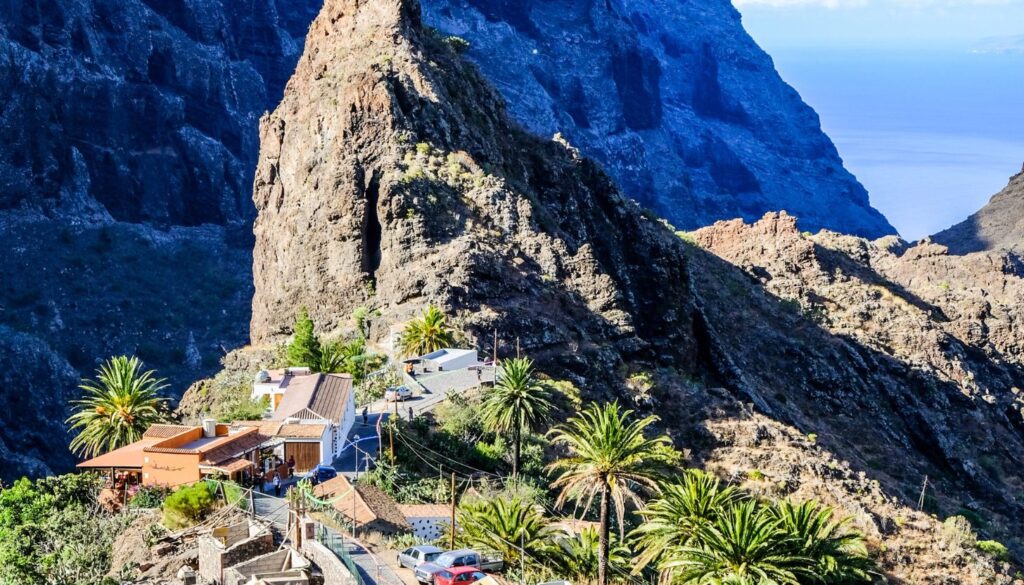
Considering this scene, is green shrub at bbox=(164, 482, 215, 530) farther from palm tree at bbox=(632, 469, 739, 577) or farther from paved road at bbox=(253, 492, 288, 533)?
palm tree at bbox=(632, 469, 739, 577)

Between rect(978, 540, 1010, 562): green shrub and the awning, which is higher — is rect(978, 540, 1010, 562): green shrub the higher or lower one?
the lower one

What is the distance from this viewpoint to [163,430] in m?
72.6

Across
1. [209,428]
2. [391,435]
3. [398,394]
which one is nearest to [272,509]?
[209,428]

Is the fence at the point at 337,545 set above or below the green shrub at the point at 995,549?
above

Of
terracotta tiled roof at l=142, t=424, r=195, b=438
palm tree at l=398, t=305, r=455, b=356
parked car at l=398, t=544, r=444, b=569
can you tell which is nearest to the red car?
parked car at l=398, t=544, r=444, b=569

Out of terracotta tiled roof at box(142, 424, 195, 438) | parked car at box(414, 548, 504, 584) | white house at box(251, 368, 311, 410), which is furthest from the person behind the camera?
white house at box(251, 368, 311, 410)

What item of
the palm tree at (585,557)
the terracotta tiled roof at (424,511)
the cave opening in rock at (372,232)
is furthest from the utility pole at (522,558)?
the cave opening in rock at (372,232)

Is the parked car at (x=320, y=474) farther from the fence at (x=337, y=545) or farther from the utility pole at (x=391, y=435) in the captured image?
the fence at (x=337, y=545)

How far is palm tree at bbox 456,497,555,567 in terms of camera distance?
2453 inches

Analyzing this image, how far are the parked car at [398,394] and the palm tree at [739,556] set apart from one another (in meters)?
27.8

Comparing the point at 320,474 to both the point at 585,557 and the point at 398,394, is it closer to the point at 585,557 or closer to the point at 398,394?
the point at 398,394

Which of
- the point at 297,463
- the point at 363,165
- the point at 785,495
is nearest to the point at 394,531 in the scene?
the point at 297,463

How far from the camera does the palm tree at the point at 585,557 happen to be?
2502 inches

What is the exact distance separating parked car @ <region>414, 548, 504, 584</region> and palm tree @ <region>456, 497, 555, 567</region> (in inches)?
36.8
